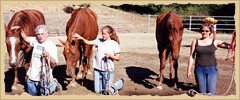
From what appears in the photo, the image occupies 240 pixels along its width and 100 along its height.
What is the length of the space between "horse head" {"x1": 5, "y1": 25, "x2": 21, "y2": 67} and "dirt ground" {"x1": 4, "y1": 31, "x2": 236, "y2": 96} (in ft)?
3.09

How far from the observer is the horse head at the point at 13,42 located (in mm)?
7945

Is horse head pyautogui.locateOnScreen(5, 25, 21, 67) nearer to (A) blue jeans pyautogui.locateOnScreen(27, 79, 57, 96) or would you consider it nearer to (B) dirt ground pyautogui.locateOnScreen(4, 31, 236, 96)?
(B) dirt ground pyautogui.locateOnScreen(4, 31, 236, 96)

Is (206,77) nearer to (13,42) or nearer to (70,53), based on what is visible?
(70,53)

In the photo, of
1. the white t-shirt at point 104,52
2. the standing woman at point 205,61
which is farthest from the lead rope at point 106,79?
the standing woman at point 205,61

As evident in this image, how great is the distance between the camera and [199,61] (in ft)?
23.2

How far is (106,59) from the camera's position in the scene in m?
7.69

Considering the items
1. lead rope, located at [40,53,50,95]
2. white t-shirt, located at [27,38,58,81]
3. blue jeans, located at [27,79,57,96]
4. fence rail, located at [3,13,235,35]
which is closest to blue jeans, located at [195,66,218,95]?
white t-shirt, located at [27,38,58,81]

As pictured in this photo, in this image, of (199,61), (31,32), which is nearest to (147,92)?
(199,61)

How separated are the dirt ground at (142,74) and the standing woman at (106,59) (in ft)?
2.26

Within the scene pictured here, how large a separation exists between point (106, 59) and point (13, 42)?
174cm

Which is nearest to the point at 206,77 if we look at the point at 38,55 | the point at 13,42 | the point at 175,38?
the point at 175,38

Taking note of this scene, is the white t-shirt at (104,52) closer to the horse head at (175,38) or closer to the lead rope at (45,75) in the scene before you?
the lead rope at (45,75)

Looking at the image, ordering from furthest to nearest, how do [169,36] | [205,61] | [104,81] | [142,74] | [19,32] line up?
[142,74] → [169,36] → [19,32] → [104,81] → [205,61]

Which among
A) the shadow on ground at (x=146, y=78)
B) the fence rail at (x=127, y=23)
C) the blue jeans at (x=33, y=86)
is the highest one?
the fence rail at (x=127, y=23)
